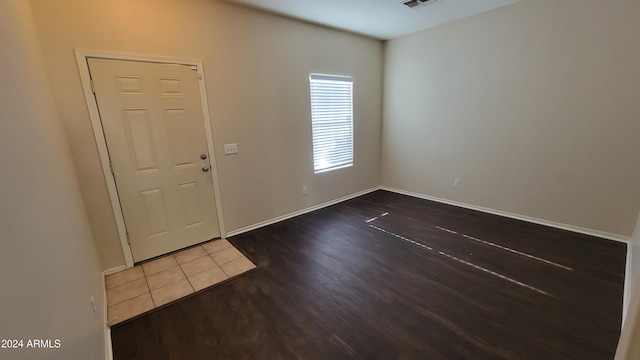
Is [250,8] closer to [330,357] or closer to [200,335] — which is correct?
[200,335]

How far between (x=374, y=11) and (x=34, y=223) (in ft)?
11.9

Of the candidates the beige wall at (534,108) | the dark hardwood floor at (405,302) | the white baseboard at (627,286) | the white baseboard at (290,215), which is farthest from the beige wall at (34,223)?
the beige wall at (534,108)

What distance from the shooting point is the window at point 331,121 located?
3.88m

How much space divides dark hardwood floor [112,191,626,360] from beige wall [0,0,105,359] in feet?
2.06

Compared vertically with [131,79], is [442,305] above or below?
below

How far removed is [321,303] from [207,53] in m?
2.80

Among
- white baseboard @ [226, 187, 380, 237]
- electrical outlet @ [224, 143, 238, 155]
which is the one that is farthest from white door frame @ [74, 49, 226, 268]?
white baseboard @ [226, 187, 380, 237]

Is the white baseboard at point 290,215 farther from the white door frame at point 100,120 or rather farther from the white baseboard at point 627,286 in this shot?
the white baseboard at point 627,286

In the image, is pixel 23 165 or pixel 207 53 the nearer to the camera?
pixel 23 165

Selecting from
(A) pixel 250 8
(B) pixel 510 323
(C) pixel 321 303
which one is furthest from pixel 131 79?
(B) pixel 510 323

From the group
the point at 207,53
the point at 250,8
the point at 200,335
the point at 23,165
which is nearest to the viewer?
the point at 23,165

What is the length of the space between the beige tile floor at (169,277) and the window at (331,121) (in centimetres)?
192

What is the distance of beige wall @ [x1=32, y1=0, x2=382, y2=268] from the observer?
7.29ft

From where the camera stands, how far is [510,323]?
6.08 feet
